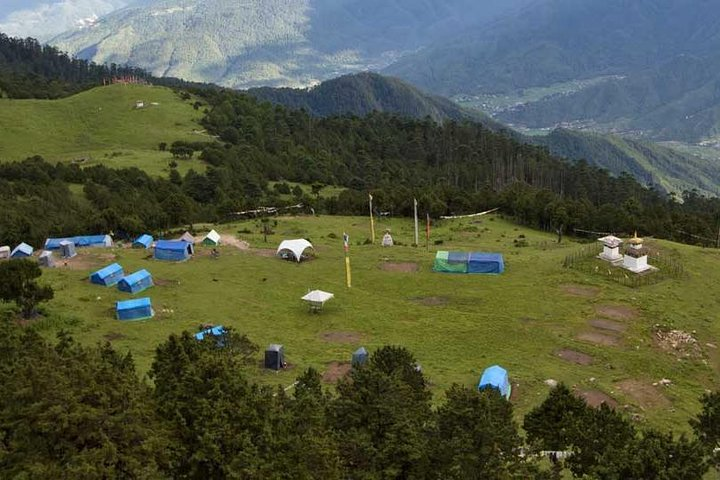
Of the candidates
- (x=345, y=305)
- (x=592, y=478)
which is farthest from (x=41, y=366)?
(x=345, y=305)

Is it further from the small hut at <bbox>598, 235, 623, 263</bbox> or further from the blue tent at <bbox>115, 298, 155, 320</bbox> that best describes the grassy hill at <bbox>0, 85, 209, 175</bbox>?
the small hut at <bbox>598, 235, 623, 263</bbox>

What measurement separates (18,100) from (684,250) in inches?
5676

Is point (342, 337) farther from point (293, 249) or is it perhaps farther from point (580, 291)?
point (580, 291)

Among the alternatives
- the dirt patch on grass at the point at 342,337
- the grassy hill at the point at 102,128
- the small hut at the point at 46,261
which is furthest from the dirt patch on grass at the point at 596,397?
the grassy hill at the point at 102,128

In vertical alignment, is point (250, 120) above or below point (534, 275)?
above

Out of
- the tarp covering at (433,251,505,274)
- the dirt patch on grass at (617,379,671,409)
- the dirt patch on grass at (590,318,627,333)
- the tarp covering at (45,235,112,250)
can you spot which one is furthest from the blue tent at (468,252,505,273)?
the tarp covering at (45,235,112,250)

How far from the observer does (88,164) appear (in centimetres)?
11912

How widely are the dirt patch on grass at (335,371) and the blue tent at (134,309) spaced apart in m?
13.6

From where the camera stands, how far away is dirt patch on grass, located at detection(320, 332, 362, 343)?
43.3 m

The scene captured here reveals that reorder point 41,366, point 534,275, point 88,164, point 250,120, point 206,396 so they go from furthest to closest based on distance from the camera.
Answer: point 250,120, point 88,164, point 534,275, point 206,396, point 41,366

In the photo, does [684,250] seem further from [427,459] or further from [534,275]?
[427,459]

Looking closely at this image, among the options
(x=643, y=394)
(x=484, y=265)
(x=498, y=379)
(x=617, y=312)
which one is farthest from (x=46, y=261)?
(x=643, y=394)

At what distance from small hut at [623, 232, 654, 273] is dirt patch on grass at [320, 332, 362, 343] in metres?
26.5

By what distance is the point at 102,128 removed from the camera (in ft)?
484
